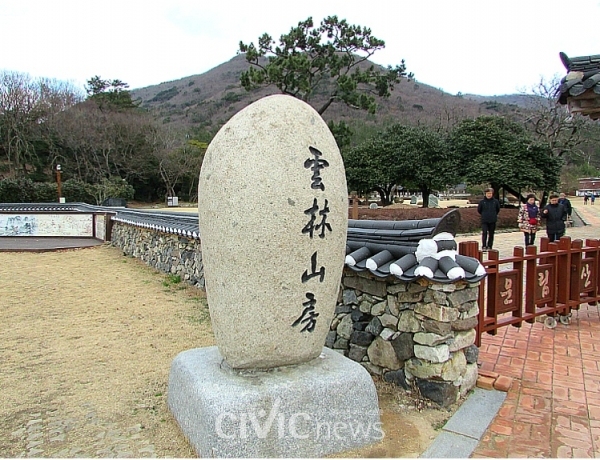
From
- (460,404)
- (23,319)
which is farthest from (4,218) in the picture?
(460,404)

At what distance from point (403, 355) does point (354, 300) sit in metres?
0.69

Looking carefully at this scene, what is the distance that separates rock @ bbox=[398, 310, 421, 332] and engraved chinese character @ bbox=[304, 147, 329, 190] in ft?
4.70

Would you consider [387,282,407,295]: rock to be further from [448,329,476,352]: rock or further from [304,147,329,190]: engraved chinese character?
[304,147,329,190]: engraved chinese character

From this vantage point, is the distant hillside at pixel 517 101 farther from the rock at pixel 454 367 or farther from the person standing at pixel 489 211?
the rock at pixel 454 367

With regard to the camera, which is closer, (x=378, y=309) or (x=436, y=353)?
(x=436, y=353)

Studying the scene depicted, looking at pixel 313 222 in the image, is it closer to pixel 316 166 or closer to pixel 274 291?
pixel 316 166

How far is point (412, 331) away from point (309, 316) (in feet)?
3.61

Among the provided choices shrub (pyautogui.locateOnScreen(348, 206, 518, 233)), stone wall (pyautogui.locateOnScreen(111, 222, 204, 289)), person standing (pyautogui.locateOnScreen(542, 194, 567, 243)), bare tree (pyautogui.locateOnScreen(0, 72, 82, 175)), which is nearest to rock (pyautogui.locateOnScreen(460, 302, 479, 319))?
stone wall (pyautogui.locateOnScreen(111, 222, 204, 289))

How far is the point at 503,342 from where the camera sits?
519 cm

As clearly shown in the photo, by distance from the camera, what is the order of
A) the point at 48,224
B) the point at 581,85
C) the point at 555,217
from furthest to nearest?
the point at 48,224
the point at 555,217
the point at 581,85

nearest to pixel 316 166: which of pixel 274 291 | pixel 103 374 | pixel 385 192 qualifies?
pixel 274 291

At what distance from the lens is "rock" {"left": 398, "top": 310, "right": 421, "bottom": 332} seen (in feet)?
12.0

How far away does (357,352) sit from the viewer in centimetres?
421

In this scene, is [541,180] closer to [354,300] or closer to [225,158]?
[354,300]
